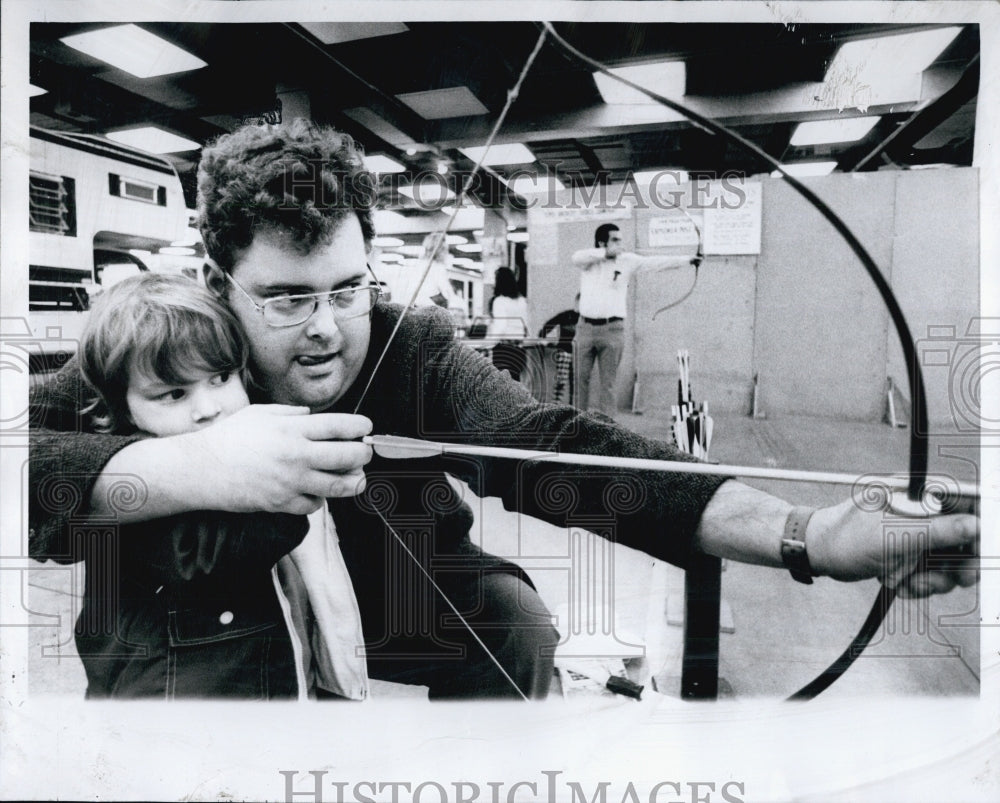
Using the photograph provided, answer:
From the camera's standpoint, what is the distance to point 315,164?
135cm

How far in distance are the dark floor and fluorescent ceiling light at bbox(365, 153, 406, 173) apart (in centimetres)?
66

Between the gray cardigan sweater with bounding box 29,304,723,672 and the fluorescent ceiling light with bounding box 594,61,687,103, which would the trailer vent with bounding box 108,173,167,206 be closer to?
the gray cardigan sweater with bounding box 29,304,723,672

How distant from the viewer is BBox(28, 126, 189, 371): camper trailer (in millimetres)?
1358

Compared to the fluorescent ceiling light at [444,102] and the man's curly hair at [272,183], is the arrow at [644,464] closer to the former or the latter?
the man's curly hair at [272,183]

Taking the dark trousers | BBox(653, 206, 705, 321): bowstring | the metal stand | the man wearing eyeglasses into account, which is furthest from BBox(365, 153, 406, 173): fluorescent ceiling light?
the metal stand

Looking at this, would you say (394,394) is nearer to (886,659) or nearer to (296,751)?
(296,751)

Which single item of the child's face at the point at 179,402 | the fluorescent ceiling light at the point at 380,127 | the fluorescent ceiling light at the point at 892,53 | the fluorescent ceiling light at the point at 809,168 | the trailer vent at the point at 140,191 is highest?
the fluorescent ceiling light at the point at 892,53

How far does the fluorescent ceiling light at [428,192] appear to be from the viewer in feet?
4.51

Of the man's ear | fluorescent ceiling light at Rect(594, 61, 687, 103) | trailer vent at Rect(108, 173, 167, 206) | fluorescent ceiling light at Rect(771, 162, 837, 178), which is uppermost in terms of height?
fluorescent ceiling light at Rect(594, 61, 687, 103)

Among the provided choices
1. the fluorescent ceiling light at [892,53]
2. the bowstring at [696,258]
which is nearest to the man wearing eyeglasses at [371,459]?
the bowstring at [696,258]

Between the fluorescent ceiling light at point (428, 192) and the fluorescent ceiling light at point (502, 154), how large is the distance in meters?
0.08

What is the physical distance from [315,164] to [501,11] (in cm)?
47

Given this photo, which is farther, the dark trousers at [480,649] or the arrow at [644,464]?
the dark trousers at [480,649]
